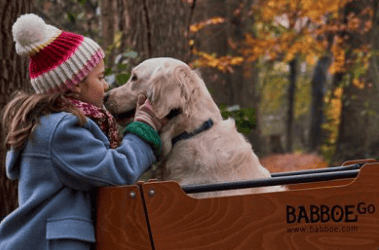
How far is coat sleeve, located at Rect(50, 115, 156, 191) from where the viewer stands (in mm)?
2207

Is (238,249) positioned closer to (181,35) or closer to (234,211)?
(234,211)

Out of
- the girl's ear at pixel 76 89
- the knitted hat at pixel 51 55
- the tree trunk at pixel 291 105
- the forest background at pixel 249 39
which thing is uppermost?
the knitted hat at pixel 51 55

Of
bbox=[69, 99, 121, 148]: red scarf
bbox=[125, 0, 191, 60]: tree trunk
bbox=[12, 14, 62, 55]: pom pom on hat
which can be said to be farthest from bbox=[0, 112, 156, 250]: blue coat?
bbox=[125, 0, 191, 60]: tree trunk

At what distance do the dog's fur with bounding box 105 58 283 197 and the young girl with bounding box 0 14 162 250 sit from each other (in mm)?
242

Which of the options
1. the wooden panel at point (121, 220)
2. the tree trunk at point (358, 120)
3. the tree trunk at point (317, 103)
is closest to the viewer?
the wooden panel at point (121, 220)

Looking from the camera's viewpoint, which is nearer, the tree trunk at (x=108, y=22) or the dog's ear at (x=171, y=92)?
the dog's ear at (x=171, y=92)

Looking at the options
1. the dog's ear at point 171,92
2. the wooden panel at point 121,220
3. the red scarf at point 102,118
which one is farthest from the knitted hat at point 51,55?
the wooden panel at point 121,220

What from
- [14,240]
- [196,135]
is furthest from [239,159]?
[14,240]

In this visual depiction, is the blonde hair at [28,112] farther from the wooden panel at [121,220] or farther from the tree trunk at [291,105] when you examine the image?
the tree trunk at [291,105]

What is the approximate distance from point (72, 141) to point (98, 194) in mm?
249

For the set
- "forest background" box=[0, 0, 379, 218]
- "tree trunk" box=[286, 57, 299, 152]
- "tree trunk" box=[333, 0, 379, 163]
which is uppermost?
"forest background" box=[0, 0, 379, 218]

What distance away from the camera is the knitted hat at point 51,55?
7.75 feet

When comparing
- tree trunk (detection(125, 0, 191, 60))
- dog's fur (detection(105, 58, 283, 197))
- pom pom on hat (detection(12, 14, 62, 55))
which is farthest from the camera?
tree trunk (detection(125, 0, 191, 60))

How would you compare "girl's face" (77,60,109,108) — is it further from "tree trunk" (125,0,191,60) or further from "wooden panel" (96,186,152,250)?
"tree trunk" (125,0,191,60)
